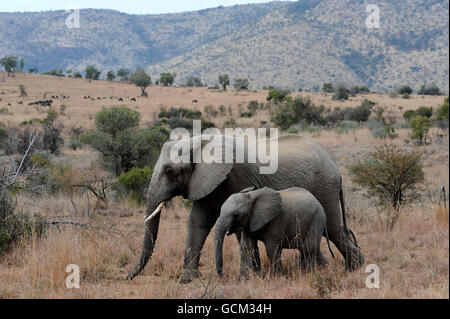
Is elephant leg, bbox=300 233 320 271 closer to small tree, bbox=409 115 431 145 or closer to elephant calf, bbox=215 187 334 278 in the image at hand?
elephant calf, bbox=215 187 334 278

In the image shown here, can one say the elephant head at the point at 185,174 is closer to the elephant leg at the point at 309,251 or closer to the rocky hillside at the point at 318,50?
the elephant leg at the point at 309,251

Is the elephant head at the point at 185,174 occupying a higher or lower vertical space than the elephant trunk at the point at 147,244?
higher

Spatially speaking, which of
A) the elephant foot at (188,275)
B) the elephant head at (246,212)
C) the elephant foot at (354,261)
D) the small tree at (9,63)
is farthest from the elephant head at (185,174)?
the small tree at (9,63)

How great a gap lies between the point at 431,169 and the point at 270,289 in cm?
1326

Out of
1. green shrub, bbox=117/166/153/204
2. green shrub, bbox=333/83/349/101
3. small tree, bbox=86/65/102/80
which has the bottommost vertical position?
green shrub, bbox=117/166/153/204

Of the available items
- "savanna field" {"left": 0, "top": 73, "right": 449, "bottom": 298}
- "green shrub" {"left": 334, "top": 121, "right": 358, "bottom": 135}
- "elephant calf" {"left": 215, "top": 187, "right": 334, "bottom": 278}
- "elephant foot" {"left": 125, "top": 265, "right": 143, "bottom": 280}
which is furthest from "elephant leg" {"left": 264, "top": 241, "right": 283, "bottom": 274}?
"green shrub" {"left": 334, "top": 121, "right": 358, "bottom": 135}

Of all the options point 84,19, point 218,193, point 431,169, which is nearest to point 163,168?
point 218,193

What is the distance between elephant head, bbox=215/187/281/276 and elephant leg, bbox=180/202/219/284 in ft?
2.22

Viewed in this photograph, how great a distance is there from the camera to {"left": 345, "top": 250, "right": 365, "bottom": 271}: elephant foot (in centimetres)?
643

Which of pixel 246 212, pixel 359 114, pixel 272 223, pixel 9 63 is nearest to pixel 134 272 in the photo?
pixel 246 212

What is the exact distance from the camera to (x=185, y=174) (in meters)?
6.03

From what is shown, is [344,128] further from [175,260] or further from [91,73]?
[91,73]

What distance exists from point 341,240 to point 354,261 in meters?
0.31

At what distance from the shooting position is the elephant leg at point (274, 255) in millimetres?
5781
